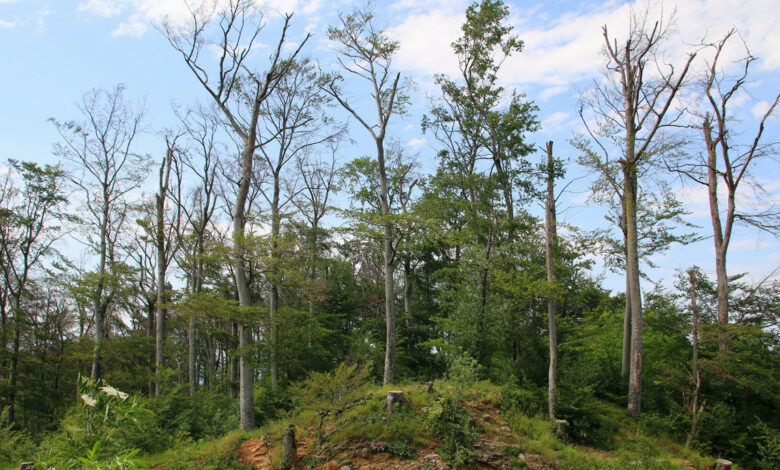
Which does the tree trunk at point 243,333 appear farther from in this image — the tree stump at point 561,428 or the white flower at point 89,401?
the tree stump at point 561,428

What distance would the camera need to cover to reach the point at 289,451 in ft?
27.5

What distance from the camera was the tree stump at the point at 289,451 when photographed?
8258mm

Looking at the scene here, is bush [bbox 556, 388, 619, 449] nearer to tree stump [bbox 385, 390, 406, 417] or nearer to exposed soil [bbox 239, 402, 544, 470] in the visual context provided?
exposed soil [bbox 239, 402, 544, 470]

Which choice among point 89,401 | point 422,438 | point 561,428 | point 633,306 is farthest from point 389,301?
point 89,401

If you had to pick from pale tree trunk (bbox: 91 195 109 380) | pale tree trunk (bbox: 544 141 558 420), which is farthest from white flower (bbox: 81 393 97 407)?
pale tree trunk (bbox: 91 195 109 380)

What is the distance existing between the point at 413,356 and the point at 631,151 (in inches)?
463

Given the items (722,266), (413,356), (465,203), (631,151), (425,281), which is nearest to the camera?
(631,151)

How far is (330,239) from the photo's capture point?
22.1 m

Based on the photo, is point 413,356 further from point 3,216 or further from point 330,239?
point 3,216

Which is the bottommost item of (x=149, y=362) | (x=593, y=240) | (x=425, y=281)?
(x=149, y=362)

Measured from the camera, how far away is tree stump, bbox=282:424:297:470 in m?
8.26

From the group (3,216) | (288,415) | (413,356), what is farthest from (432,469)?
(3,216)

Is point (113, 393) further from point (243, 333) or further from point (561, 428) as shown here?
point (561, 428)

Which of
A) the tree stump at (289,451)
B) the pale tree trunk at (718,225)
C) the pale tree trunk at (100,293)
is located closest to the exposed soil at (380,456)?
the tree stump at (289,451)
